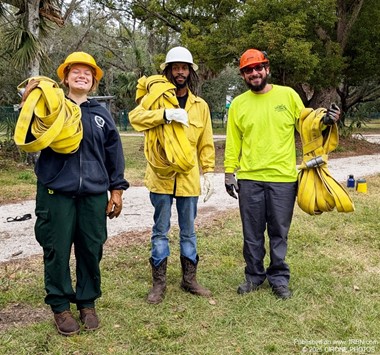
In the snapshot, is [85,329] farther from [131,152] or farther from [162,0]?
[162,0]

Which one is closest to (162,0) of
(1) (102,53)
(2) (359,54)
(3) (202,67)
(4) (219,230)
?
(3) (202,67)

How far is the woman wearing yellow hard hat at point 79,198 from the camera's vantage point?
3.16m

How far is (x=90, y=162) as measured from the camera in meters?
3.23

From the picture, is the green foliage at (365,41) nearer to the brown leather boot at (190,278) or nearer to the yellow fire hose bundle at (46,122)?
the brown leather boot at (190,278)

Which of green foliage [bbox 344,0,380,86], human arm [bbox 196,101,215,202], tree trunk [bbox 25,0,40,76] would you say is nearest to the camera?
human arm [bbox 196,101,215,202]

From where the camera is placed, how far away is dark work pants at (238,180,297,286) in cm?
388

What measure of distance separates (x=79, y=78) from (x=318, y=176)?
2.03 metres

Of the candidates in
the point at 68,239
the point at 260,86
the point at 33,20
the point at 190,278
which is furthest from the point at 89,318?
the point at 33,20

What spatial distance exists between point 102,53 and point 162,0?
19.2 m

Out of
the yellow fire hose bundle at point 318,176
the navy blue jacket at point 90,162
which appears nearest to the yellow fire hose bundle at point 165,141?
the navy blue jacket at point 90,162

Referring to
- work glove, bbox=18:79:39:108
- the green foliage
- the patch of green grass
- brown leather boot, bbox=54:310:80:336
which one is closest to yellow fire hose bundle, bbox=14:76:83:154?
work glove, bbox=18:79:39:108

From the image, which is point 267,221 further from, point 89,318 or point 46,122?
point 46,122

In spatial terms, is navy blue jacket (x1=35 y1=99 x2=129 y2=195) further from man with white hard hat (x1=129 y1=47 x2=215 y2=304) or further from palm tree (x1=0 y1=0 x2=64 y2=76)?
palm tree (x1=0 y1=0 x2=64 y2=76)

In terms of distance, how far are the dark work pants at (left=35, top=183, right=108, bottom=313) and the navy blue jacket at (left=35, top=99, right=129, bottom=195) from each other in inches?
3.3
